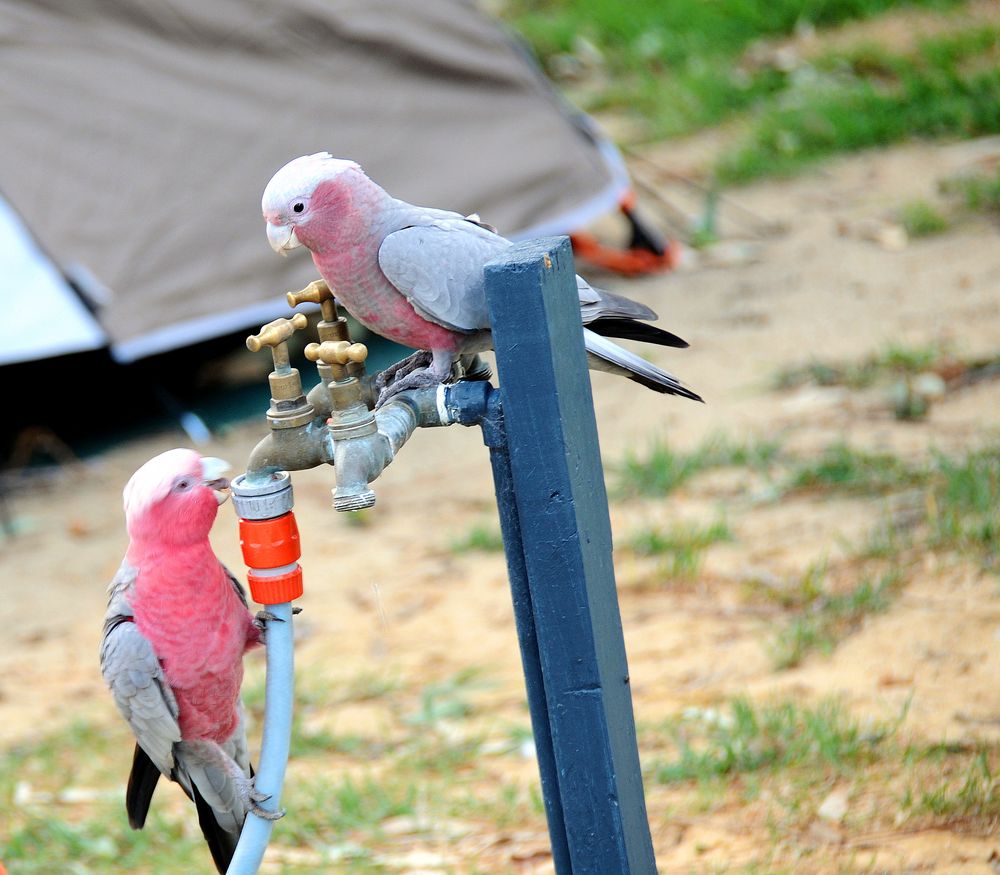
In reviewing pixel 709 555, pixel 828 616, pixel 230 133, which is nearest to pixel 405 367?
pixel 828 616

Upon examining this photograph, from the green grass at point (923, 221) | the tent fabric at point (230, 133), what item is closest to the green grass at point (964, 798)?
the tent fabric at point (230, 133)

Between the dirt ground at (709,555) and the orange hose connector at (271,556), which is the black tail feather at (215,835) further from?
the dirt ground at (709,555)

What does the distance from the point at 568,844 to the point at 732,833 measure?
710 millimetres

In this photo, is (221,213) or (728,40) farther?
(728,40)

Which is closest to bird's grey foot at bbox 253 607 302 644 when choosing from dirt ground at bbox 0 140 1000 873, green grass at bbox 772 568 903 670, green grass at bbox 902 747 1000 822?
dirt ground at bbox 0 140 1000 873

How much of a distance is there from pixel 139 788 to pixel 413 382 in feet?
2.19

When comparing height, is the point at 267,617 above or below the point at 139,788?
above

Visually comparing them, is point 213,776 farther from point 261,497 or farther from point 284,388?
point 284,388

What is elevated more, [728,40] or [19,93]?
[728,40]

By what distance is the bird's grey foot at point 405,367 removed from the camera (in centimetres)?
160

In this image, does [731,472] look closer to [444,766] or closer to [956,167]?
[444,766]

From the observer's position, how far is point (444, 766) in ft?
7.84

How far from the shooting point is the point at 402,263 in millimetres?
1439

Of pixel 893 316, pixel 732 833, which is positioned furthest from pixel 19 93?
pixel 732 833
